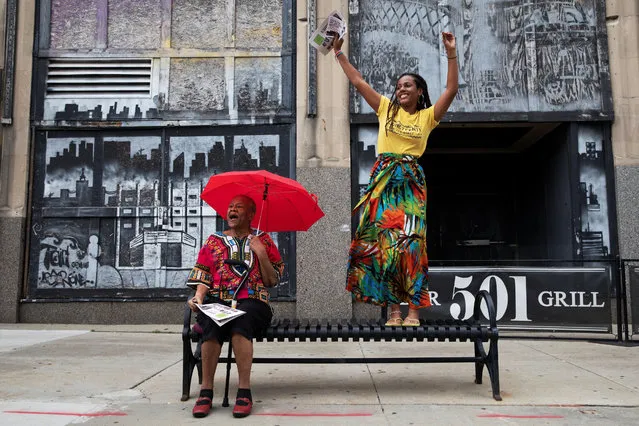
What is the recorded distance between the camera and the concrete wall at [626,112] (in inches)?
329

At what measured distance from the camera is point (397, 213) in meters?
4.24

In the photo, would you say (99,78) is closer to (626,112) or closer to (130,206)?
(130,206)

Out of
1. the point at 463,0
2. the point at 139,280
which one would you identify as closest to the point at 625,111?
the point at 463,0

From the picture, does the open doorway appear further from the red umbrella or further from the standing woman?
the red umbrella

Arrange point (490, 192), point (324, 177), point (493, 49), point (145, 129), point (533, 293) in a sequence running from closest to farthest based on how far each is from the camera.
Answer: point (533, 293), point (324, 177), point (493, 49), point (145, 129), point (490, 192)

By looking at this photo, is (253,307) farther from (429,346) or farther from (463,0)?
Result: (463,0)

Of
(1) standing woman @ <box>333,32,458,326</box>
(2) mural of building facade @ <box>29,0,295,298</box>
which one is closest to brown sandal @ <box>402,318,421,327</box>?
(1) standing woman @ <box>333,32,458,326</box>

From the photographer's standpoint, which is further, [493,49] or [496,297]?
[493,49]

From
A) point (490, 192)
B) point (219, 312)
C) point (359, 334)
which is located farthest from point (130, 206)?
point (490, 192)

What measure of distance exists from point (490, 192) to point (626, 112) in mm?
4561

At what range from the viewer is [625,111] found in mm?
8484

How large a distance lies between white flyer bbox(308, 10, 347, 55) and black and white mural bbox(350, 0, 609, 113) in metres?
4.53

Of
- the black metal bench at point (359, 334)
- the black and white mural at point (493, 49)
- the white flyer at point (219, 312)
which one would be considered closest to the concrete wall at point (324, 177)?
the black and white mural at point (493, 49)

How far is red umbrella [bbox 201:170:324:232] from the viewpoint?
396 cm
